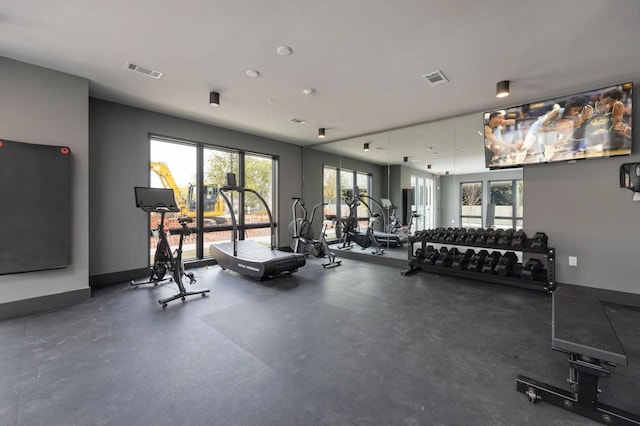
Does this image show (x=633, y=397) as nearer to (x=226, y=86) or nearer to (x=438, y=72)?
(x=438, y=72)

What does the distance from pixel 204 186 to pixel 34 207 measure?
271 centimetres

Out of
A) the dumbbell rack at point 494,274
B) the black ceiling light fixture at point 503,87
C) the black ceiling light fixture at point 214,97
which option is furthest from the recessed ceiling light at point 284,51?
the dumbbell rack at point 494,274

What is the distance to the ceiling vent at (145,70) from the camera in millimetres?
3446

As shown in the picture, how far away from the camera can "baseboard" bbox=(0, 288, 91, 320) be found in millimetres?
3268

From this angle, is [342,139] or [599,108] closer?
[599,108]

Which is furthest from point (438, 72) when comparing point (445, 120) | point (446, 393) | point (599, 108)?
point (446, 393)

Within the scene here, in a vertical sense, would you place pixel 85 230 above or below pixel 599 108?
below

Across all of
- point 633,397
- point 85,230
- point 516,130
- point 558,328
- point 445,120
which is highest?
point 445,120

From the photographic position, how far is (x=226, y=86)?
399cm

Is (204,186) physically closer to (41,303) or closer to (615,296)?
(41,303)

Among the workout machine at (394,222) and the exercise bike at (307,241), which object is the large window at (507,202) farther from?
the exercise bike at (307,241)

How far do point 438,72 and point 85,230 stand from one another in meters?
5.42

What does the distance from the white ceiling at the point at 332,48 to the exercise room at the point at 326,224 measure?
0.10 feet

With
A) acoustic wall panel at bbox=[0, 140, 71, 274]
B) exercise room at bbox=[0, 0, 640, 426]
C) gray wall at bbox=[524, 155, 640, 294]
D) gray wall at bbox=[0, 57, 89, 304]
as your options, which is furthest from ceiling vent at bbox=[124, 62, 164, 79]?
gray wall at bbox=[524, 155, 640, 294]
